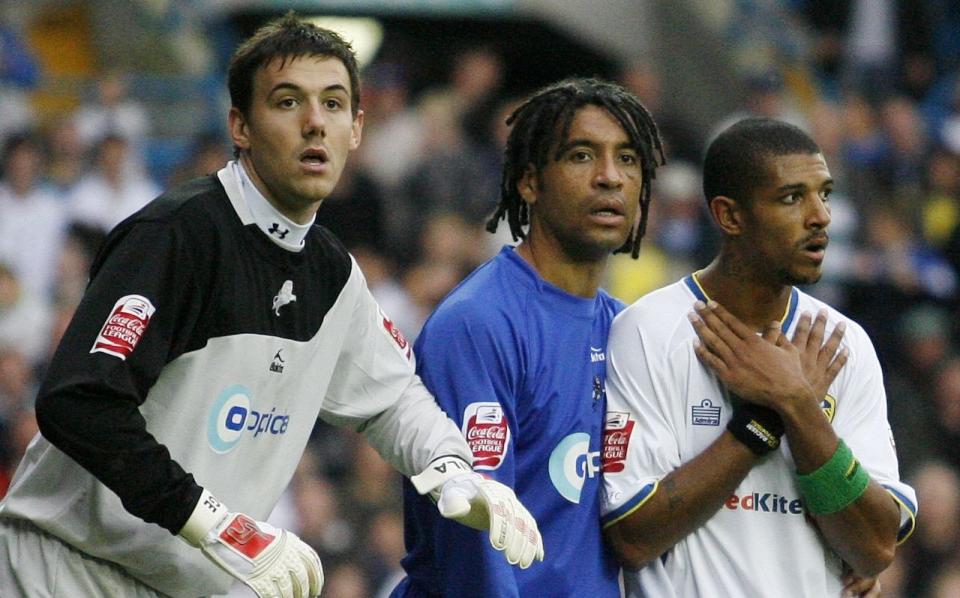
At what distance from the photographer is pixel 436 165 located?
1248 cm

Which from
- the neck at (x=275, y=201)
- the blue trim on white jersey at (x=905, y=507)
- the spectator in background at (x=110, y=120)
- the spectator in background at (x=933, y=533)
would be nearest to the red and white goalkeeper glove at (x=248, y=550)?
the neck at (x=275, y=201)

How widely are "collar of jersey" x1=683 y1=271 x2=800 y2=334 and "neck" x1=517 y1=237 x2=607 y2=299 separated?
27 centimetres

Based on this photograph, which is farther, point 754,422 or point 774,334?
point 774,334

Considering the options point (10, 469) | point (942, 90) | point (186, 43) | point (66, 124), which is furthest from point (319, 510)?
point (942, 90)

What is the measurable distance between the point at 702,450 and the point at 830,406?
403 millimetres

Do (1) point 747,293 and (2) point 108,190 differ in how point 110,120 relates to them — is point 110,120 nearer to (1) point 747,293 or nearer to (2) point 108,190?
(2) point 108,190

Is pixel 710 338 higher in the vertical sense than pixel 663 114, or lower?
lower

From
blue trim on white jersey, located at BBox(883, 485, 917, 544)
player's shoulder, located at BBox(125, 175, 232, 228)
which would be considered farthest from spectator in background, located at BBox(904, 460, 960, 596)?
player's shoulder, located at BBox(125, 175, 232, 228)

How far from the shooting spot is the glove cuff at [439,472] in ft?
14.4

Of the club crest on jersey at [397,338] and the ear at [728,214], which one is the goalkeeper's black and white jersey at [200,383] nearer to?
the club crest on jersey at [397,338]

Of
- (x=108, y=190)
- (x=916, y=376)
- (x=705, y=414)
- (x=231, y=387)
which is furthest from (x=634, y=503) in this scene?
(x=108, y=190)

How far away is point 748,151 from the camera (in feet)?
15.7

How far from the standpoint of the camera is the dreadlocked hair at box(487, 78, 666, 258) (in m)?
4.89

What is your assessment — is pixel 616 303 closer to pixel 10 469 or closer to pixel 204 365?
pixel 204 365
